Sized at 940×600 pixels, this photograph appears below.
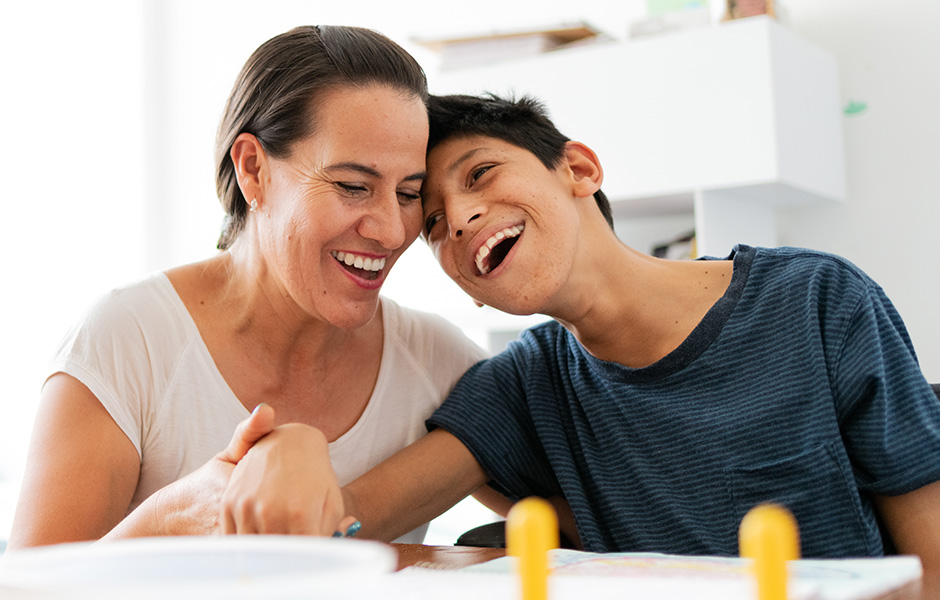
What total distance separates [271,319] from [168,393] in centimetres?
20

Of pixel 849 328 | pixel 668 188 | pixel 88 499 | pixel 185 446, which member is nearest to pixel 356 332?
pixel 185 446

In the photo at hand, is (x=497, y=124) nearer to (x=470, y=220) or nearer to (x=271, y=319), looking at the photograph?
(x=470, y=220)

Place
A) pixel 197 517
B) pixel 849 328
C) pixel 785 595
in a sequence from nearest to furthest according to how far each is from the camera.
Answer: pixel 785 595, pixel 197 517, pixel 849 328

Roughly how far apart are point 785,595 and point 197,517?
658mm

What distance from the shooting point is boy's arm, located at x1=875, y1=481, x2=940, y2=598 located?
38.8 inches

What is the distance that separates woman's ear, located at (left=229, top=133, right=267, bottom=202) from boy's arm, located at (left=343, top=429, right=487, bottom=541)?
0.46 m

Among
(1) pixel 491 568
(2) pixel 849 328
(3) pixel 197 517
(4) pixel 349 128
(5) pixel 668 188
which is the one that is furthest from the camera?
(5) pixel 668 188

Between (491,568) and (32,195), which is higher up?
(32,195)

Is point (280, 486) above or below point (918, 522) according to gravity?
above

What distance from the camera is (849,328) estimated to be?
109 cm

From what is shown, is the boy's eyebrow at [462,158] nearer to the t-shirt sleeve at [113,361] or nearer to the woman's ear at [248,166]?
the woman's ear at [248,166]

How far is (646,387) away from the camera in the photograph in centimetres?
121

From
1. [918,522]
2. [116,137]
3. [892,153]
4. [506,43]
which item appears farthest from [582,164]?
[116,137]

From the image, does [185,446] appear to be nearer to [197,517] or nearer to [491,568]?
[197,517]
